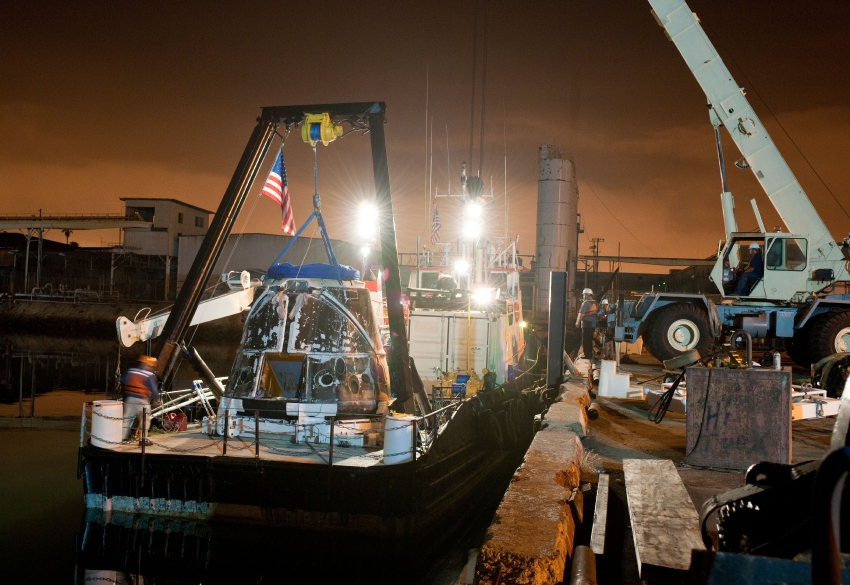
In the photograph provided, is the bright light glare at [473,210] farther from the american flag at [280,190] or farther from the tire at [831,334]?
the tire at [831,334]

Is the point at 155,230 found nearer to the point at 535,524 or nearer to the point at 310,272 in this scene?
the point at 310,272

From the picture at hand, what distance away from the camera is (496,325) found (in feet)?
51.4

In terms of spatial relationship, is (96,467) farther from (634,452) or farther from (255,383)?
(634,452)

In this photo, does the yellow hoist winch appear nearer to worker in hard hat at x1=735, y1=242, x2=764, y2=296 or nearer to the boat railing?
the boat railing

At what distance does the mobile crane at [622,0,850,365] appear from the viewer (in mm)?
15594

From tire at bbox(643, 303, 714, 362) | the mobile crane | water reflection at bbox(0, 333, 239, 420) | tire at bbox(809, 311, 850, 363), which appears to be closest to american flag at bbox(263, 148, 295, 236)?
water reflection at bbox(0, 333, 239, 420)

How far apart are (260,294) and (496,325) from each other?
7.29 metres

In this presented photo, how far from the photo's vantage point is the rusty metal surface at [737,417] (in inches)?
252

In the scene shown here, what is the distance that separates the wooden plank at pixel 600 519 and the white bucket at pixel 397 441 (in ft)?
8.18

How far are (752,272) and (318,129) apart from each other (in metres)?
12.1

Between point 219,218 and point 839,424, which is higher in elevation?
point 219,218

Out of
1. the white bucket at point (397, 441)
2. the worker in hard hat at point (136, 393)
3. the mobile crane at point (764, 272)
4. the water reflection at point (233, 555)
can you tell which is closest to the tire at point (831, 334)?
the mobile crane at point (764, 272)

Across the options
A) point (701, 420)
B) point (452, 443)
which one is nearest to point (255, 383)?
point (452, 443)

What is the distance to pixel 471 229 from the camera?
768 inches
